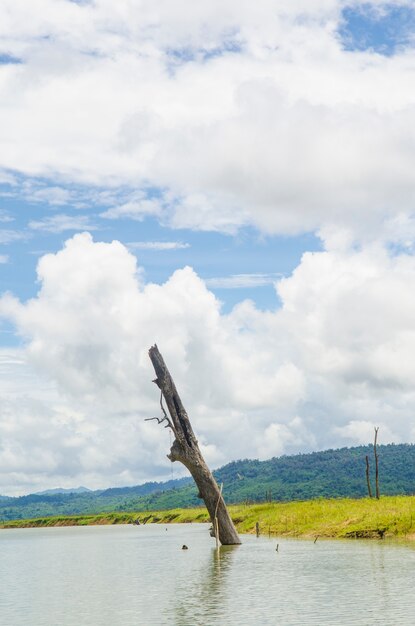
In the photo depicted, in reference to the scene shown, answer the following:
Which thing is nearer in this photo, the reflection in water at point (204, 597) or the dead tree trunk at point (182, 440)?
the reflection in water at point (204, 597)

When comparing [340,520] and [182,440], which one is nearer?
[182,440]

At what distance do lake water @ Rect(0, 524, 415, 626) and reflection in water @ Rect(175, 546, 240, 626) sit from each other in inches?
1.8

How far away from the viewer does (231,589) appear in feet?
101

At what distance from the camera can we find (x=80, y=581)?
39250 mm

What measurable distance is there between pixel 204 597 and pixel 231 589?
6.22ft

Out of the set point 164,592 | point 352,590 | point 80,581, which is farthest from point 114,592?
point 352,590

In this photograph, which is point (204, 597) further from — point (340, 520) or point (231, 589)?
point (340, 520)

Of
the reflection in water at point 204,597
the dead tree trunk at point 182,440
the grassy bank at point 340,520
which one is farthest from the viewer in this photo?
the grassy bank at point 340,520

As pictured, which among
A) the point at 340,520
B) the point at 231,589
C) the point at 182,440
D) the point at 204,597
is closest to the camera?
the point at 204,597

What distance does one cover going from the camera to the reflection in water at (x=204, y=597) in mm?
24562

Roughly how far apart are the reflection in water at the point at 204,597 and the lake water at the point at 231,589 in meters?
0.05

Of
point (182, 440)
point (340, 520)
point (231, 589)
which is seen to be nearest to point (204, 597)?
point (231, 589)

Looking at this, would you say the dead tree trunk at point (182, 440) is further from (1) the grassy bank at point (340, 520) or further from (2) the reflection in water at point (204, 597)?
(1) the grassy bank at point (340, 520)

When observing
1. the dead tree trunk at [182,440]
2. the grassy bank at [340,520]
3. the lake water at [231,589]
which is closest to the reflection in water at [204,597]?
the lake water at [231,589]
